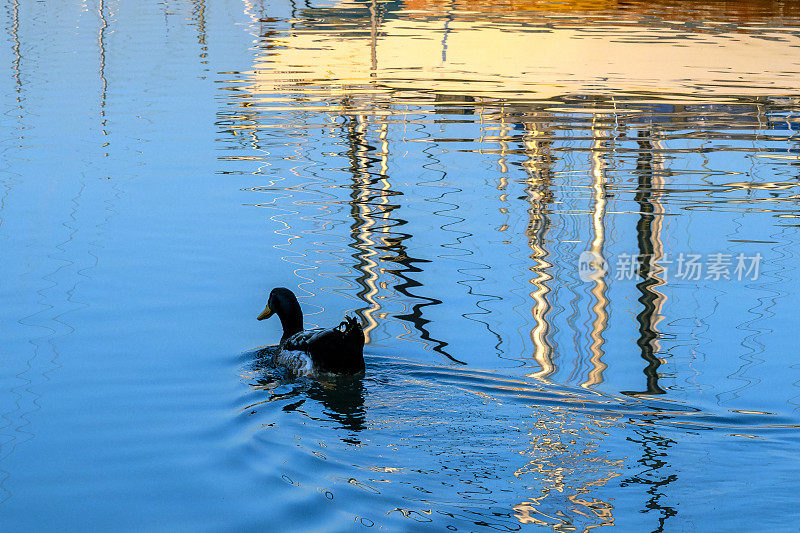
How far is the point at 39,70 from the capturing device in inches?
913

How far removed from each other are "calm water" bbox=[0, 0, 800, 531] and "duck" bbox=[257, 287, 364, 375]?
0.15 metres

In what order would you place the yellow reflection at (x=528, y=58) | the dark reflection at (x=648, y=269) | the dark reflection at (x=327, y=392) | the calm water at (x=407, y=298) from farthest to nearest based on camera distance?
the yellow reflection at (x=528, y=58) < the dark reflection at (x=648, y=269) < the dark reflection at (x=327, y=392) < the calm water at (x=407, y=298)

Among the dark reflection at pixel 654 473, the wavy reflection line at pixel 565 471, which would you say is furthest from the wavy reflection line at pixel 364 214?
the dark reflection at pixel 654 473

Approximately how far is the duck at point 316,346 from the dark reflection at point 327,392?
0.23 feet

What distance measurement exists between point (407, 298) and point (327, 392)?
2.04 meters

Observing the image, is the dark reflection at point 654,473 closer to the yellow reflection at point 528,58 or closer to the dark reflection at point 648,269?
the dark reflection at point 648,269

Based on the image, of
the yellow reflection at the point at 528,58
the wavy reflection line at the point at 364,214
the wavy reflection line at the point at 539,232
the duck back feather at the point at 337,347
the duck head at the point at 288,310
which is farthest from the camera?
the yellow reflection at the point at 528,58

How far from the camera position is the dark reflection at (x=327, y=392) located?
6.86 meters

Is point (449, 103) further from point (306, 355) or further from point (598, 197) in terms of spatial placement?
point (306, 355)

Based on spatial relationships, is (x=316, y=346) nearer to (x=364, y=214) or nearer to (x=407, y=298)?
(x=407, y=298)

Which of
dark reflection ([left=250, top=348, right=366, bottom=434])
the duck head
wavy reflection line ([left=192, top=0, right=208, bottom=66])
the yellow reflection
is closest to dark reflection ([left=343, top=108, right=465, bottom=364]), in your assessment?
the duck head

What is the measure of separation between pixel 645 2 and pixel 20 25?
2044cm

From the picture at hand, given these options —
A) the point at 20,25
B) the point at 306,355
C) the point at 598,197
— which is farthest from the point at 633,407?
the point at 20,25

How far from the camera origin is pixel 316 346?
7.64 metres
